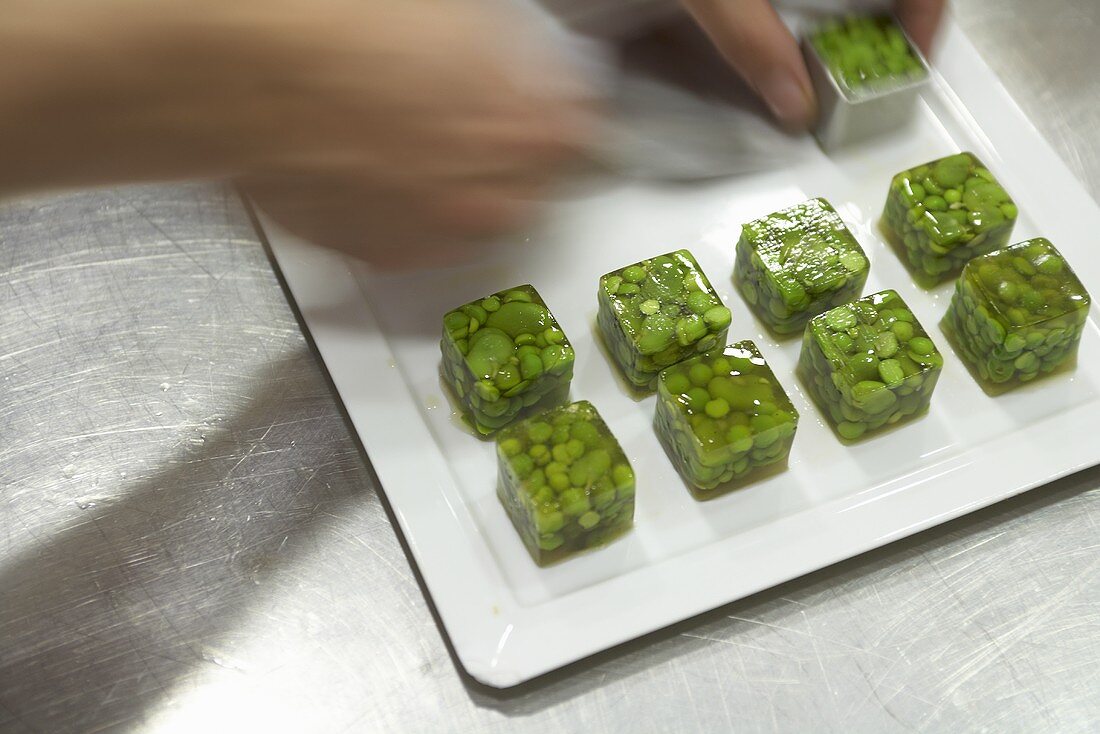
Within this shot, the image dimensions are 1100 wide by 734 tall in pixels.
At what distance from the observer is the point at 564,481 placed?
113 cm

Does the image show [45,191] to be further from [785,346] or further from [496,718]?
[785,346]

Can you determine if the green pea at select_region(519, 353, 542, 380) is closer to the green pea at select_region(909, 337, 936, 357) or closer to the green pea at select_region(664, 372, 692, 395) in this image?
the green pea at select_region(664, 372, 692, 395)

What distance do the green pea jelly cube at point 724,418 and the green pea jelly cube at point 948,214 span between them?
0.28 meters

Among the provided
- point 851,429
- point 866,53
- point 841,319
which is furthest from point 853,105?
point 851,429

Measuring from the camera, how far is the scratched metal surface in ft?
3.87

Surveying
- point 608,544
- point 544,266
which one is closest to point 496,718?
point 608,544

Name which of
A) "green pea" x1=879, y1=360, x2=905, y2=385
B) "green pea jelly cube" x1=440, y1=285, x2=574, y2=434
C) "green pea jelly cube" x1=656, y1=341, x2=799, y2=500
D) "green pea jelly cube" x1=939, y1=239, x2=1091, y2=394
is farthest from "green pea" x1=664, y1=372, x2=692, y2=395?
"green pea jelly cube" x1=939, y1=239, x2=1091, y2=394

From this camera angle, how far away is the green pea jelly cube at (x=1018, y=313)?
48.7 inches

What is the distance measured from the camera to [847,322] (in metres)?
1.25

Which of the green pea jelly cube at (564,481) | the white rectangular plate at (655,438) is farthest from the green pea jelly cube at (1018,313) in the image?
the green pea jelly cube at (564,481)

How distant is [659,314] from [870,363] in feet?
0.78

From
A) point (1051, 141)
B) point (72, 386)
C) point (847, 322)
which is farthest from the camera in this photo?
point (1051, 141)

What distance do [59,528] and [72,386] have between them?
0.19 meters

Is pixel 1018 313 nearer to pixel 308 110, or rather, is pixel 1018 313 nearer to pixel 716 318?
pixel 716 318
